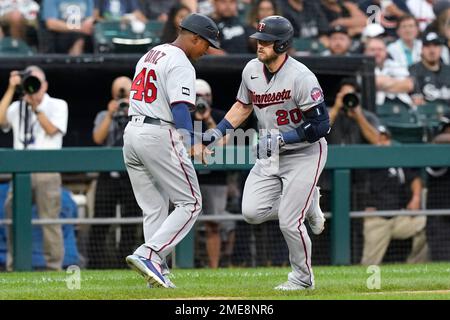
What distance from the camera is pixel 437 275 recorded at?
915 centimetres

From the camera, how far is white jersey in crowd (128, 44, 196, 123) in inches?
294

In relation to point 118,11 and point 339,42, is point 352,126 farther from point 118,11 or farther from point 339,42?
point 118,11

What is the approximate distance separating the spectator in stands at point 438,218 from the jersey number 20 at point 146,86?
189 inches

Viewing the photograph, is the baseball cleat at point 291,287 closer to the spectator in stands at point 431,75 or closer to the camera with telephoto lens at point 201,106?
the camera with telephoto lens at point 201,106

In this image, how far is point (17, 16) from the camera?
12781 mm

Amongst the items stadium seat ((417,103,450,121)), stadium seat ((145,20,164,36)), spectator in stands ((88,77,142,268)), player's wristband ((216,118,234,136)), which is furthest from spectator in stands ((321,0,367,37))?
player's wristband ((216,118,234,136))

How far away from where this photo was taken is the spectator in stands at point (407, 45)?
13.4m

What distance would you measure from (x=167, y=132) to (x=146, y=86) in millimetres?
344

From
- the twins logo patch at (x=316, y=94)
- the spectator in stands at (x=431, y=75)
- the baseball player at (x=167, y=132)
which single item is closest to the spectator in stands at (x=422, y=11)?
the spectator in stands at (x=431, y=75)

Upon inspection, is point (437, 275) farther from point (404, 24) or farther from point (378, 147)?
point (404, 24)

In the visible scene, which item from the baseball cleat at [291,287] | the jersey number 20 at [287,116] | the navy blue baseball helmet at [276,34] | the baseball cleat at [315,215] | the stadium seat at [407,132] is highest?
the navy blue baseball helmet at [276,34]

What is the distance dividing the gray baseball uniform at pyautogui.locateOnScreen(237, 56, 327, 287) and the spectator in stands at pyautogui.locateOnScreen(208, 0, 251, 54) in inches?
190

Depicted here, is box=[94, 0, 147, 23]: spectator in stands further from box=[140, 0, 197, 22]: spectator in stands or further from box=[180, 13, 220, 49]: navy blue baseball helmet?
box=[180, 13, 220, 49]: navy blue baseball helmet

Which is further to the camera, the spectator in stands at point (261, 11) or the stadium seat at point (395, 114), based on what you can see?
the spectator in stands at point (261, 11)
